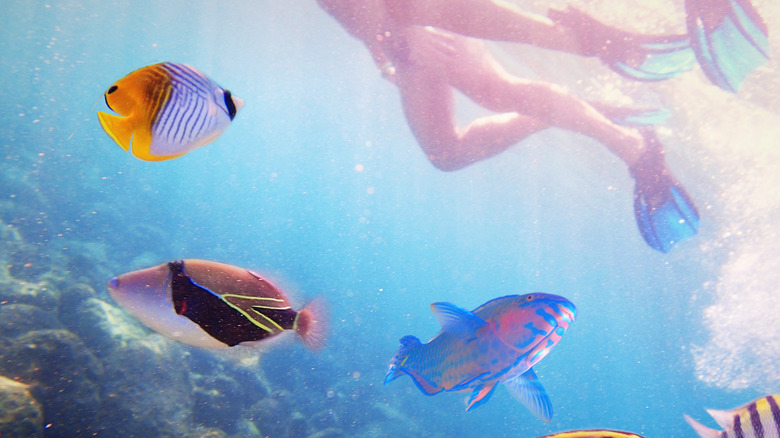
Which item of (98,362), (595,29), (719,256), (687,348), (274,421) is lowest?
(687,348)

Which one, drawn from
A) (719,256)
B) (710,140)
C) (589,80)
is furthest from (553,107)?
(719,256)

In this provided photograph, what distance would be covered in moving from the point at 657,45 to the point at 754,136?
46.5 ft

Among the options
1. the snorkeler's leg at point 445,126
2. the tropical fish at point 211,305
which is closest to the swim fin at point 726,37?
the snorkeler's leg at point 445,126

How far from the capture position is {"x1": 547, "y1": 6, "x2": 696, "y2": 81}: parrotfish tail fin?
432 cm

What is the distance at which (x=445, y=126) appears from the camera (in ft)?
15.9

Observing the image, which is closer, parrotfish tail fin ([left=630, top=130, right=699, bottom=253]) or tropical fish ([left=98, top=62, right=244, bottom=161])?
tropical fish ([left=98, top=62, right=244, bottom=161])

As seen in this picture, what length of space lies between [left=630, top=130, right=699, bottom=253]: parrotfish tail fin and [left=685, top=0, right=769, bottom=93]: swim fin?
114 centimetres

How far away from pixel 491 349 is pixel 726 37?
17.0ft

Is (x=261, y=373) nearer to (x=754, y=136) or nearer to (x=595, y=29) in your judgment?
(x=595, y=29)

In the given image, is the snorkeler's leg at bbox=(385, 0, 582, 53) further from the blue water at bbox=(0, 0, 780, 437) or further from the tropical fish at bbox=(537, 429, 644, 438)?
the tropical fish at bbox=(537, 429, 644, 438)

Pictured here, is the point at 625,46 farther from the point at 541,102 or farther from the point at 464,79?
the point at 464,79

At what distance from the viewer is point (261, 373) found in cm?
940

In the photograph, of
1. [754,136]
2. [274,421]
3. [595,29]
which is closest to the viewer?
[595,29]

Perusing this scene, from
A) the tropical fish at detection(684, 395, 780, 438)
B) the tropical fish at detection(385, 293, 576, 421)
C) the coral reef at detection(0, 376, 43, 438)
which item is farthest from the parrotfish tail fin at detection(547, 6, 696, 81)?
the coral reef at detection(0, 376, 43, 438)
